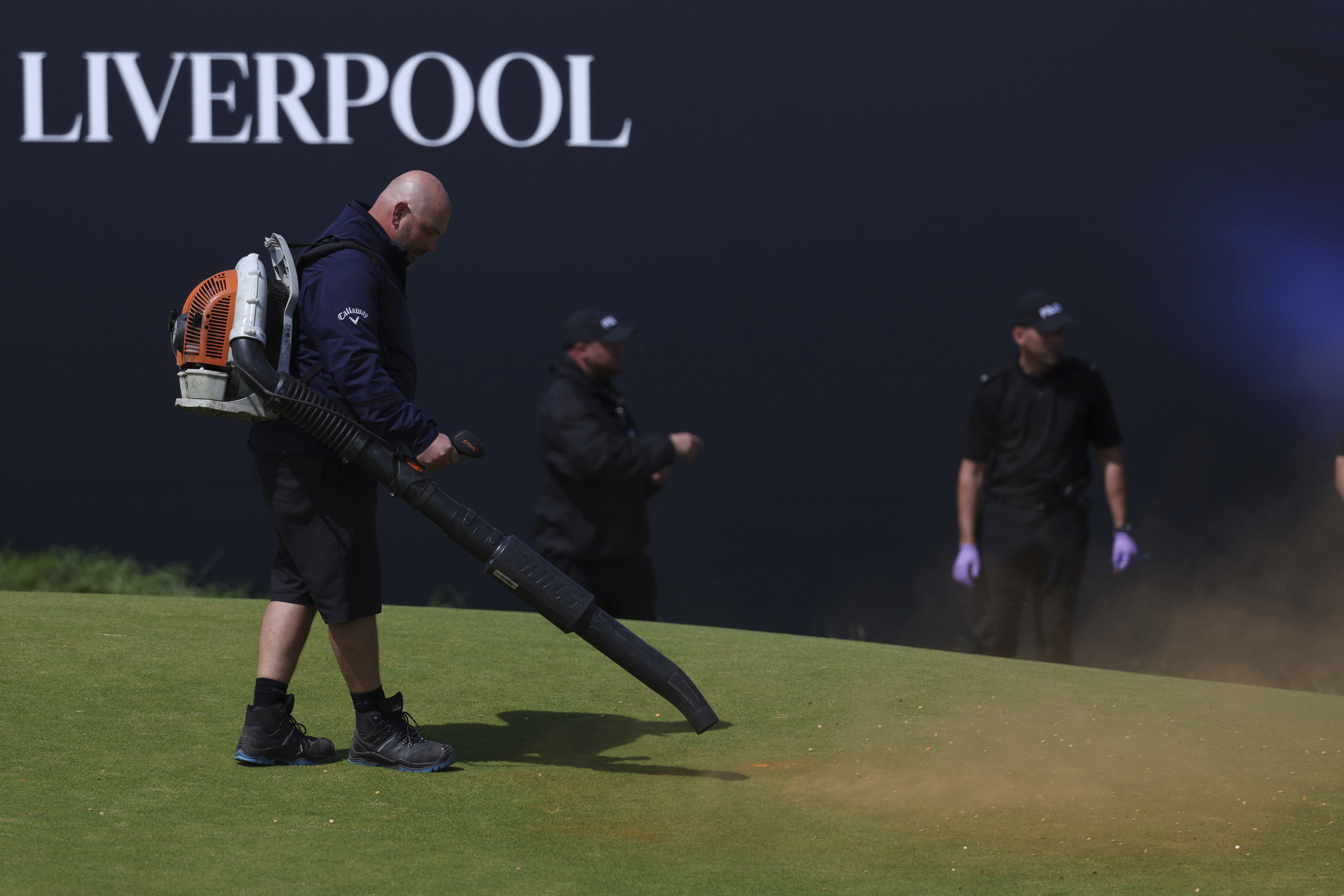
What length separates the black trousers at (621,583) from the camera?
21.2ft

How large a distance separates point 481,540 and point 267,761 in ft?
2.53

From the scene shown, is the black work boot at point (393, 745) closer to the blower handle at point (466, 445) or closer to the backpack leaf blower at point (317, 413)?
the backpack leaf blower at point (317, 413)

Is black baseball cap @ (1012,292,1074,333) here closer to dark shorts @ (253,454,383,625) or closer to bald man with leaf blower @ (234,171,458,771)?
bald man with leaf blower @ (234,171,458,771)

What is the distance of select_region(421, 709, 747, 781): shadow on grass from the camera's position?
→ 3.72m

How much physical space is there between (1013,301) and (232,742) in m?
4.79

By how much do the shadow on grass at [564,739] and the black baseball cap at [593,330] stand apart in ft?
8.34

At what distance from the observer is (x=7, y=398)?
23.5 ft

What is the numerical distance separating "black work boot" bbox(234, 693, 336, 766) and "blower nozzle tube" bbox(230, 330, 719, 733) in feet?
2.02

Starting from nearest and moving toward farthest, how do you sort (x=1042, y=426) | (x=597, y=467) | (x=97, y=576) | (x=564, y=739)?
(x=564, y=739) < (x=597, y=467) < (x=1042, y=426) < (x=97, y=576)

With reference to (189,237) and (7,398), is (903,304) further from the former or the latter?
(7,398)

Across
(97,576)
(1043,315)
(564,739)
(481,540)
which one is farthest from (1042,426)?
(97,576)

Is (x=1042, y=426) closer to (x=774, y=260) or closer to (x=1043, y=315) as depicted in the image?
(x=1043, y=315)

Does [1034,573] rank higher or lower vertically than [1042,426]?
lower

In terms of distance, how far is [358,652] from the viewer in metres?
3.58
